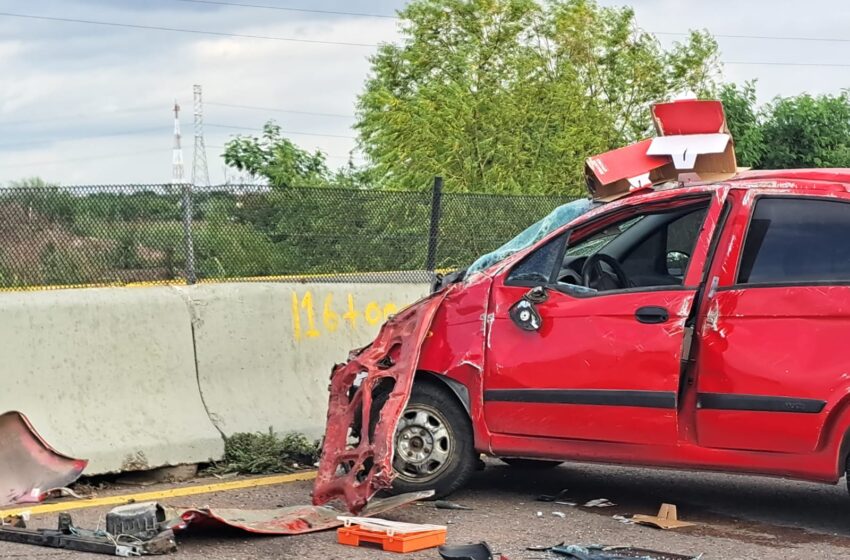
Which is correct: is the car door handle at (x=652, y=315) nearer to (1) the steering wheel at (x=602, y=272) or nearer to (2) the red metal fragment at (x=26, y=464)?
(1) the steering wheel at (x=602, y=272)

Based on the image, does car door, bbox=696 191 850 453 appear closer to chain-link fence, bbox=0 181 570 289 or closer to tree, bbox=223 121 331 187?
chain-link fence, bbox=0 181 570 289

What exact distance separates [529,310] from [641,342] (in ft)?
2.25

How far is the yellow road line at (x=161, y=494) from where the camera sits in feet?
21.7

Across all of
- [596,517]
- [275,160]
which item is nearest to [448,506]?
[596,517]

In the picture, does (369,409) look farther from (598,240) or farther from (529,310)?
(598,240)

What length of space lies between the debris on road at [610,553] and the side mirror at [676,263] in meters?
1.86

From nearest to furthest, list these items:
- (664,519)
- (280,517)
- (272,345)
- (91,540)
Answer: (91,540)
(280,517)
(664,519)
(272,345)

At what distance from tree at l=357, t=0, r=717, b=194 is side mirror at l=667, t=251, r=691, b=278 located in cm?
2676

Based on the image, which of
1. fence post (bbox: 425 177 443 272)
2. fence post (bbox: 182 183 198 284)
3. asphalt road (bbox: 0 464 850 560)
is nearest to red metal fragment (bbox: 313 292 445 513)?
asphalt road (bbox: 0 464 850 560)

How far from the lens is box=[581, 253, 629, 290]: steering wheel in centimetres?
705

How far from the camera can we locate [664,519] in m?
6.54

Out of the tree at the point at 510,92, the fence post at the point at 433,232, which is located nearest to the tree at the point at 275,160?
the tree at the point at 510,92

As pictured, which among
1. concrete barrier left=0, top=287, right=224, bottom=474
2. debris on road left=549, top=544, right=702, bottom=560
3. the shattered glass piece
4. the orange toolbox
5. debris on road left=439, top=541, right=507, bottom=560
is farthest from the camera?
concrete barrier left=0, top=287, right=224, bottom=474

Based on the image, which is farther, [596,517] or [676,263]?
[676,263]
